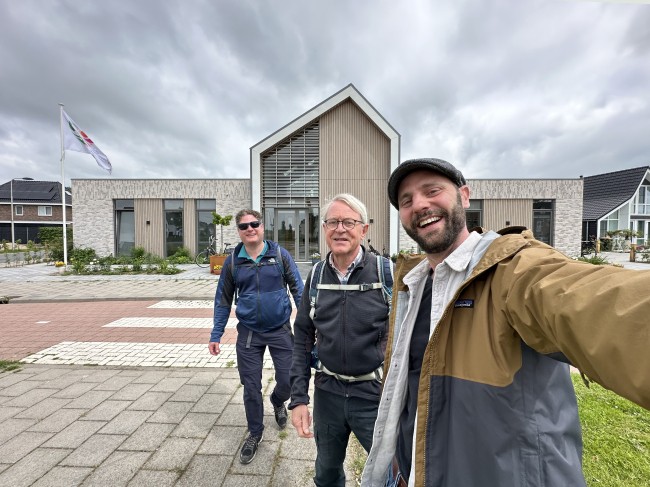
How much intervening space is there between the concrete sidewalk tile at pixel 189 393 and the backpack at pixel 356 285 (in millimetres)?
A: 2625

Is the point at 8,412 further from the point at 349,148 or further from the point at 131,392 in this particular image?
the point at 349,148

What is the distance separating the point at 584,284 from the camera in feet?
2.64

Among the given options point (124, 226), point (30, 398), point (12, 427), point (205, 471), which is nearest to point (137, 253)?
point (124, 226)

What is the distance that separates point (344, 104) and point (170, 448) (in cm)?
1786

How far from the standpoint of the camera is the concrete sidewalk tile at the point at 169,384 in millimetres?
3967

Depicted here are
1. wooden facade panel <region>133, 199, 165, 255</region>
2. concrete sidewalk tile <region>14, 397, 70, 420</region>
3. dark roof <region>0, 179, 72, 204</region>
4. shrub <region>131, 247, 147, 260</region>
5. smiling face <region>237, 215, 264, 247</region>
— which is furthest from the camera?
dark roof <region>0, 179, 72, 204</region>

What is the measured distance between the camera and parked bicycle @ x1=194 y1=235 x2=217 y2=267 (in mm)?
18453

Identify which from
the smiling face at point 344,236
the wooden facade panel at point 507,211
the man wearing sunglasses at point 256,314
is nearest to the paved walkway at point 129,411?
the man wearing sunglasses at point 256,314

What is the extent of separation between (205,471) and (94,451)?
1119 millimetres

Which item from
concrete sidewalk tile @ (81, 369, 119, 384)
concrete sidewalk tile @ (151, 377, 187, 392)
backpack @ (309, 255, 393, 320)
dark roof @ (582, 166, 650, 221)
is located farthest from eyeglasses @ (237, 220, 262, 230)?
dark roof @ (582, 166, 650, 221)

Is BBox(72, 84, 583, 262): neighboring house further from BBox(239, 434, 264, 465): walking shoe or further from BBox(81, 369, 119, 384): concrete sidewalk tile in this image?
BBox(239, 434, 264, 465): walking shoe

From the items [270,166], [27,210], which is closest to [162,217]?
[270,166]

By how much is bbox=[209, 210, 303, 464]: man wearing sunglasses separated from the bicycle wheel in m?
16.4

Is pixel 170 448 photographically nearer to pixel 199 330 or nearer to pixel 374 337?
pixel 374 337
